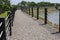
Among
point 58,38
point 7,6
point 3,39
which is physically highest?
point 3,39

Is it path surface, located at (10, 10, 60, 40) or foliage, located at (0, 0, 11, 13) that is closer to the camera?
path surface, located at (10, 10, 60, 40)

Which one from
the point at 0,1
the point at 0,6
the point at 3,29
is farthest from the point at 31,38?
the point at 0,1

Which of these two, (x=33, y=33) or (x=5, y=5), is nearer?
(x=33, y=33)

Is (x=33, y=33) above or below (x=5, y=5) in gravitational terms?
above

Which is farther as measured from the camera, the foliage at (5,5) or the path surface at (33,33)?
the foliage at (5,5)

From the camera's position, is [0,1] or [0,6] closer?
[0,6]

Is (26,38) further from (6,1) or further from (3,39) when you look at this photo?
(6,1)

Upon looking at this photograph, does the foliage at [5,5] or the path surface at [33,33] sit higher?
the path surface at [33,33]

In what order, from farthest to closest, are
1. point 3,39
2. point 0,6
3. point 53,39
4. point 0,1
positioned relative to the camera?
point 0,1
point 0,6
point 53,39
point 3,39

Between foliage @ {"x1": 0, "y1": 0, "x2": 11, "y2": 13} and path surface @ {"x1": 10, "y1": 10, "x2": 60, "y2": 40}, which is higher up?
path surface @ {"x1": 10, "y1": 10, "x2": 60, "y2": 40}

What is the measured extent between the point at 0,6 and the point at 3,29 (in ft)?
193

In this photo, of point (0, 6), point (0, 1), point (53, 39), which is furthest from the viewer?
point (0, 1)

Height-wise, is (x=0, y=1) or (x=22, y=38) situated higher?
(x=22, y=38)

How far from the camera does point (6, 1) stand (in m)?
72.7
